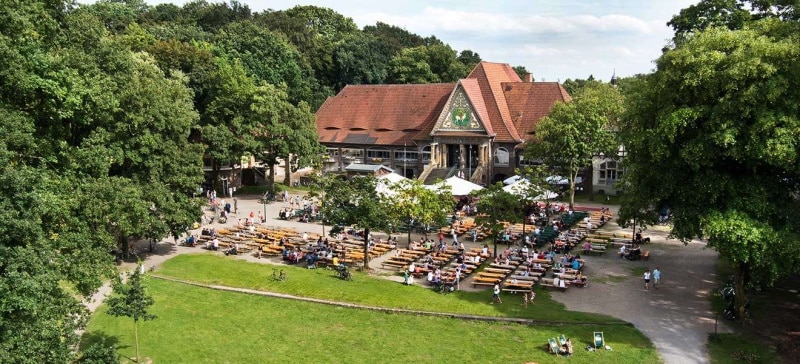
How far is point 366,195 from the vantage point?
35.5 m

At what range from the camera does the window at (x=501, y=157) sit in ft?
209

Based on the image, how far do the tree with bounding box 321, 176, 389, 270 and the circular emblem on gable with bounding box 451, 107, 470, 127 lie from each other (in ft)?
89.5

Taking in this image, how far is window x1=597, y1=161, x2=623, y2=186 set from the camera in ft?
196

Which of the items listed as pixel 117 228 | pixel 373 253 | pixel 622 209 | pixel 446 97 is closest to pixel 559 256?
pixel 622 209

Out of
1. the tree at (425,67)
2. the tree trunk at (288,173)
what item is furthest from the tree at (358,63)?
the tree trunk at (288,173)

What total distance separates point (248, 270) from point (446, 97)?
39.2 metres

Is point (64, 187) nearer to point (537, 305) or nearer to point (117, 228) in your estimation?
point (117, 228)

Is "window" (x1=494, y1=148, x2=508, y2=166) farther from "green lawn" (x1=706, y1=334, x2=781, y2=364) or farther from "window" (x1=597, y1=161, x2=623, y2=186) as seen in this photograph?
"green lawn" (x1=706, y1=334, x2=781, y2=364)

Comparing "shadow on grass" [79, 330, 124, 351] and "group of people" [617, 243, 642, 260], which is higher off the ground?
"group of people" [617, 243, 642, 260]

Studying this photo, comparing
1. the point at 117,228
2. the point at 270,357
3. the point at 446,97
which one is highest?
the point at 446,97

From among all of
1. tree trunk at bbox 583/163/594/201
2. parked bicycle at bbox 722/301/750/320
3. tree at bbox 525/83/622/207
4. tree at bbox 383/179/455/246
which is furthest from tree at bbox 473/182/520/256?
tree trunk at bbox 583/163/594/201

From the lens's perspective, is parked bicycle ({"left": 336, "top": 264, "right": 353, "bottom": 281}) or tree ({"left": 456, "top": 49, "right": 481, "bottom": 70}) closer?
parked bicycle ({"left": 336, "top": 264, "right": 353, "bottom": 281})

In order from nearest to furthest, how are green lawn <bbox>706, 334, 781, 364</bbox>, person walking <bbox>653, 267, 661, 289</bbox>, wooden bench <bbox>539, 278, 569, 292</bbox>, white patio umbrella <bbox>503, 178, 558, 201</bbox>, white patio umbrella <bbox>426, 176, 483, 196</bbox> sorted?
green lawn <bbox>706, 334, 781, 364</bbox> → person walking <bbox>653, 267, 661, 289</bbox> → wooden bench <bbox>539, 278, 569, 292</bbox> → white patio umbrella <bbox>503, 178, 558, 201</bbox> → white patio umbrella <bbox>426, 176, 483, 196</bbox>

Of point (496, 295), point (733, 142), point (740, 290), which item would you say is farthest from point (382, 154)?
point (733, 142)
